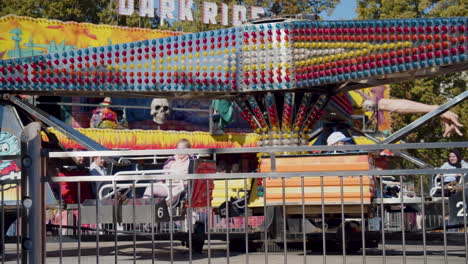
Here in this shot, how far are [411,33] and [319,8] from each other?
28.4m

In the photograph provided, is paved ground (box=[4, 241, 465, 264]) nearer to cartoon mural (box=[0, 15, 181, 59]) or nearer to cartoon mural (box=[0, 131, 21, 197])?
cartoon mural (box=[0, 131, 21, 197])

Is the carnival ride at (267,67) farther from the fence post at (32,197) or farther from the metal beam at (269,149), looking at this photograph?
the fence post at (32,197)

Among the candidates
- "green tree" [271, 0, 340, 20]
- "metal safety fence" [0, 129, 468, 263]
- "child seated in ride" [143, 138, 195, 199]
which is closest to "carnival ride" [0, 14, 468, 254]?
"child seated in ride" [143, 138, 195, 199]

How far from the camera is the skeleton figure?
81.3 ft

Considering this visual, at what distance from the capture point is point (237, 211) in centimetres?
1013

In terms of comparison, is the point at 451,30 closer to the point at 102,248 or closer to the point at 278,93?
the point at 278,93

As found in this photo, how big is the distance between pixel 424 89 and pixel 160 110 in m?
12.4

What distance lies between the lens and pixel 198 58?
14445 mm

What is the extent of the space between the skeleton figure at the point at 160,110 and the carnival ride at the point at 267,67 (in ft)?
31.4

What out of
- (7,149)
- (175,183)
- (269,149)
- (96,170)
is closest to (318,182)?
(269,149)

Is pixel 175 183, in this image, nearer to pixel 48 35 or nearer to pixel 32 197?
pixel 32 197

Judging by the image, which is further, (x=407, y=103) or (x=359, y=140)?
(x=359, y=140)

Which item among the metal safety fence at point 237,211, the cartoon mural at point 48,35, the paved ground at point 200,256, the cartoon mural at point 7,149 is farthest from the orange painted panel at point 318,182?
the cartoon mural at point 48,35

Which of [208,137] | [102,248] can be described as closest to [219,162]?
[208,137]
